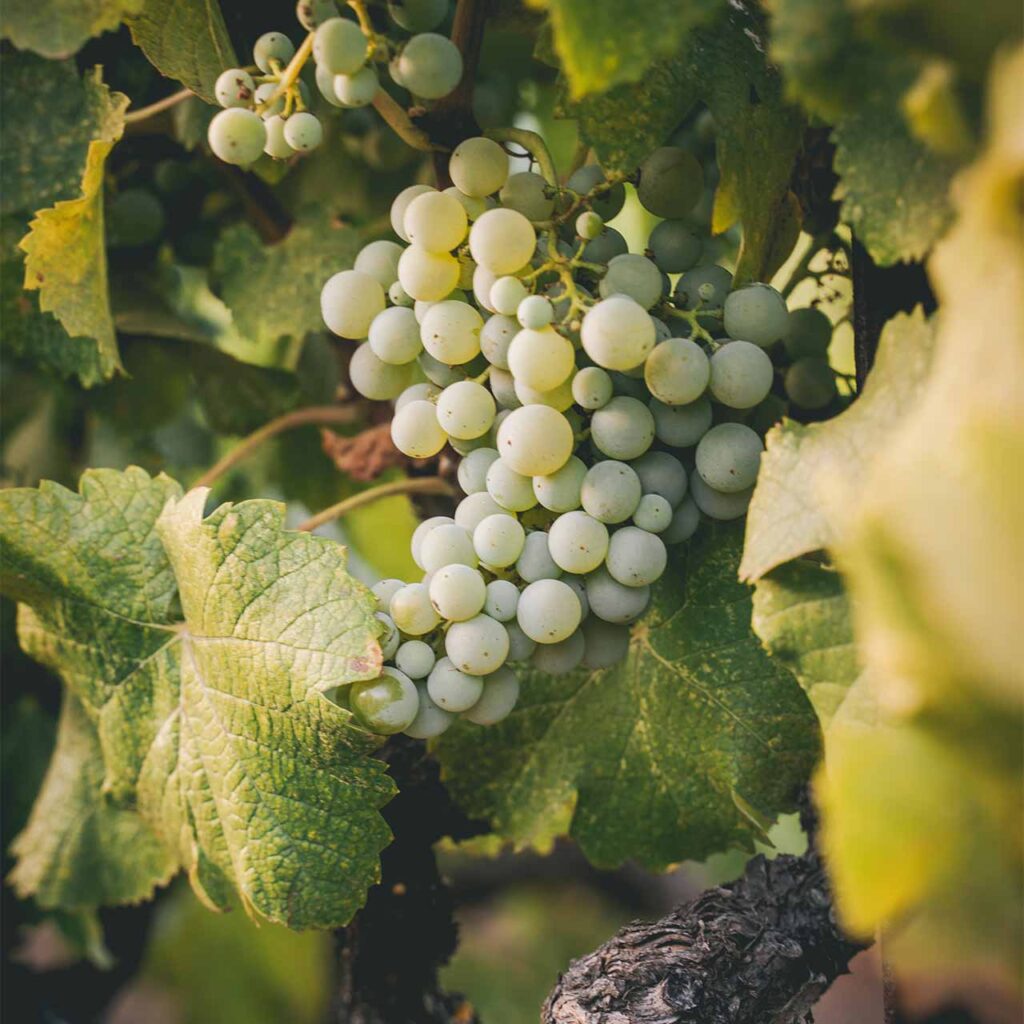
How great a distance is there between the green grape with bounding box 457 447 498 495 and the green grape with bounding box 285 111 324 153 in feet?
0.57

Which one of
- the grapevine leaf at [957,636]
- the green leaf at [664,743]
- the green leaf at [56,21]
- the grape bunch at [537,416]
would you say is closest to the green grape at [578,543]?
the grape bunch at [537,416]

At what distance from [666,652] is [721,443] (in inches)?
6.0

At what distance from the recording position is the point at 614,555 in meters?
0.52

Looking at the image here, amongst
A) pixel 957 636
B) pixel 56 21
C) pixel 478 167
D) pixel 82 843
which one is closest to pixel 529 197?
pixel 478 167

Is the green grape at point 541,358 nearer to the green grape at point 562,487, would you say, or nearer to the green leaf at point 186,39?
the green grape at point 562,487

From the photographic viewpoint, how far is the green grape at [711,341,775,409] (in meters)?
0.50

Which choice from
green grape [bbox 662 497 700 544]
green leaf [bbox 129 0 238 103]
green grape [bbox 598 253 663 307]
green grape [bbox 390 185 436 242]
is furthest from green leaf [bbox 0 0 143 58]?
green grape [bbox 662 497 700 544]

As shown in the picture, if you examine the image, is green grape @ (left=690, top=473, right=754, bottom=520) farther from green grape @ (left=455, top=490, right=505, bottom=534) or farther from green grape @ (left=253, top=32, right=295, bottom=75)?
green grape @ (left=253, top=32, right=295, bottom=75)

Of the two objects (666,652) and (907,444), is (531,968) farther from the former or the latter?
(907,444)

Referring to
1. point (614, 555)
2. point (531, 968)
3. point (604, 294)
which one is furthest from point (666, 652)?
point (531, 968)

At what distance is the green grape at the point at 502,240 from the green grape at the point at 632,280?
0.04 meters

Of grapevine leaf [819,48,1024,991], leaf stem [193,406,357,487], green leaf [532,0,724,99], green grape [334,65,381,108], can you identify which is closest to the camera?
grapevine leaf [819,48,1024,991]

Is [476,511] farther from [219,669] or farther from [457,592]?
[219,669]

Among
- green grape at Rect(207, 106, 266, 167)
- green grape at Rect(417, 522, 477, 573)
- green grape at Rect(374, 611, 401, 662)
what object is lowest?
green grape at Rect(374, 611, 401, 662)
